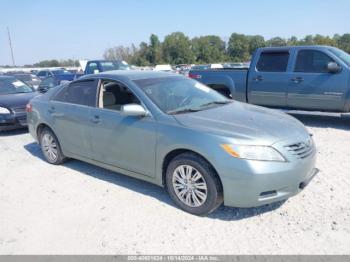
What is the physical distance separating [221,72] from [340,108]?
10.1 feet

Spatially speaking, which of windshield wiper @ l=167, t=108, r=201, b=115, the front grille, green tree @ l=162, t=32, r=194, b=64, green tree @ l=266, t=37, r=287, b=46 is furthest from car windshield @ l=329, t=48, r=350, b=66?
green tree @ l=162, t=32, r=194, b=64

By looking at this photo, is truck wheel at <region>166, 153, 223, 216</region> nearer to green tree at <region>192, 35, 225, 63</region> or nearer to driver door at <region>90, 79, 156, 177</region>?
driver door at <region>90, 79, 156, 177</region>

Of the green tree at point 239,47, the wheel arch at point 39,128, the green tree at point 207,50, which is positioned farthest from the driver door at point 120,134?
the green tree at point 207,50

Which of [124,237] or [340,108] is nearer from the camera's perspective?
[124,237]

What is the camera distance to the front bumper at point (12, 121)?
7715 mm

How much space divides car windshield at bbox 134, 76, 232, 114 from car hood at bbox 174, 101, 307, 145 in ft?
0.74

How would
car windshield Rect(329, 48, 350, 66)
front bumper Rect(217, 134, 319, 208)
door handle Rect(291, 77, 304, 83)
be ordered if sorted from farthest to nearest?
door handle Rect(291, 77, 304, 83) < car windshield Rect(329, 48, 350, 66) < front bumper Rect(217, 134, 319, 208)

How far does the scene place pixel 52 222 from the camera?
3588 mm

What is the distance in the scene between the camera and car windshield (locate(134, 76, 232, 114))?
400 centimetres

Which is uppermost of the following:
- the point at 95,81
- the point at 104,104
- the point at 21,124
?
the point at 95,81

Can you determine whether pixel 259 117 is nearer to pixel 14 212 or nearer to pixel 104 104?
pixel 104 104

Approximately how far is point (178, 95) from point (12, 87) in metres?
6.82

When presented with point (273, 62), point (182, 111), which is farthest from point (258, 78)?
point (182, 111)

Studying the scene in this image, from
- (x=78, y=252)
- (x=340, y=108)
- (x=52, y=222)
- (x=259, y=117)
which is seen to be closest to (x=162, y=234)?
(x=78, y=252)
